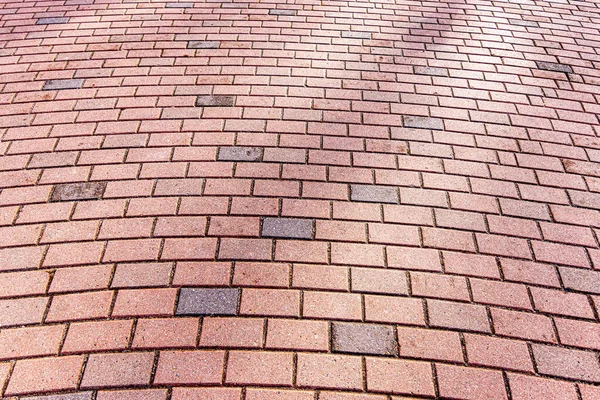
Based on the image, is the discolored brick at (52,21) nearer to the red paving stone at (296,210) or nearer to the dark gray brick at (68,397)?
the red paving stone at (296,210)

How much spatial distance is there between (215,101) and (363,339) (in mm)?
Answer: 2039

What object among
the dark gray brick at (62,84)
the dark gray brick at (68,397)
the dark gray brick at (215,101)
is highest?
the dark gray brick at (62,84)

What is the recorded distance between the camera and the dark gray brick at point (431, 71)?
3.09 meters

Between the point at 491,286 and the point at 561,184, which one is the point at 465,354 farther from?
the point at 561,184

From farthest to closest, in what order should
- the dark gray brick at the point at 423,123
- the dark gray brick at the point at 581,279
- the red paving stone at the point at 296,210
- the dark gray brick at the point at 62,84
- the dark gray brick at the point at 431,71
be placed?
the dark gray brick at the point at 431,71, the dark gray brick at the point at 62,84, the dark gray brick at the point at 423,123, the dark gray brick at the point at 581,279, the red paving stone at the point at 296,210

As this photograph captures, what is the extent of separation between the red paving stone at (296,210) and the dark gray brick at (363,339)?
0.4 inches

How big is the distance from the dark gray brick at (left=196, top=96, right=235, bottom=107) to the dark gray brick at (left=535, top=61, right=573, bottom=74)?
273 cm

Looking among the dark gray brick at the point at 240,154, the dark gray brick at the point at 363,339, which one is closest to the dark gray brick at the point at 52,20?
the dark gray brick at the point at 240,154

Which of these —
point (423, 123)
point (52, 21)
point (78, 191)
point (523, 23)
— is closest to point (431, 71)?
point (423, 123)

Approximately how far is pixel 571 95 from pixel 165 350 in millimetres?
3488

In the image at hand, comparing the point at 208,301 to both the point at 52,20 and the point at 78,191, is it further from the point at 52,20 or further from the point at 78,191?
the point at 52,20

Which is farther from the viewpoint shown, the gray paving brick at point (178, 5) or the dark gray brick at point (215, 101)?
the gray paving brick at point (178, 5)

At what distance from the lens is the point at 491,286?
189cm

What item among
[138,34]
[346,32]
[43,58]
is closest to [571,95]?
[346,32]
